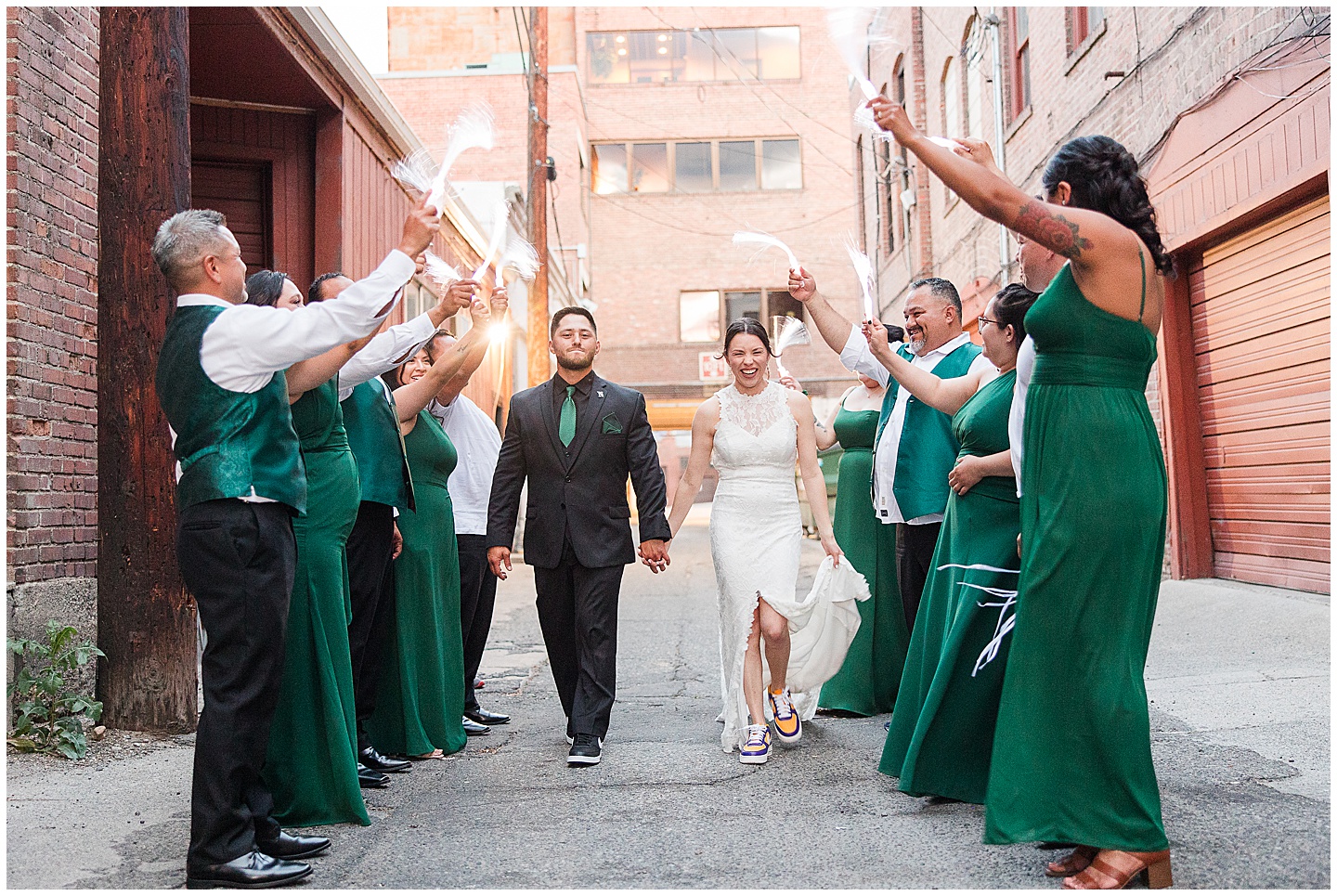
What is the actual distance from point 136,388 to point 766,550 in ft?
10.2

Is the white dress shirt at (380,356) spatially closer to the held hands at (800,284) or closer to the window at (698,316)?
→ the held hands at (800,284)

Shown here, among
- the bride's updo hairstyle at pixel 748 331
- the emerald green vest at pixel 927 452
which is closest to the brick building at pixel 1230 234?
the emerald green vest at pixel 927 452

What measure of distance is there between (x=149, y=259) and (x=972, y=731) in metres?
4.23

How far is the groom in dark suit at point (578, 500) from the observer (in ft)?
18.3

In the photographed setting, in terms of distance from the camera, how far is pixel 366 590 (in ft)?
16.6

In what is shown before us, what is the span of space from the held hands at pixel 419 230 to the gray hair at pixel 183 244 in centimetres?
57

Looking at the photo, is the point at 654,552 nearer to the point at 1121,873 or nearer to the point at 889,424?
the point at 889,424

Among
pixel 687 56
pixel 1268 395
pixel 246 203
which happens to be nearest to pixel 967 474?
pixel 1268 395

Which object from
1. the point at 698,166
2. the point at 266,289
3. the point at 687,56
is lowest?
the point at 266,289

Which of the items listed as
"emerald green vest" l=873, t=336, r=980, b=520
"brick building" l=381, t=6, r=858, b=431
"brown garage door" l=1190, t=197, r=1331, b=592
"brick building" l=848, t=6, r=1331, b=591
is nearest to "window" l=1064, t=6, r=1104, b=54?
"brick building" l=848, t=6, r=1331, b=591

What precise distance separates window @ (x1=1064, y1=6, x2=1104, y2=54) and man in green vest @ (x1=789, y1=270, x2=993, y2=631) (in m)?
7.91

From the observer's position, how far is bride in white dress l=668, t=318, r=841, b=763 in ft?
18.1

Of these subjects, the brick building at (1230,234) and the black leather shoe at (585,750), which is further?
the brick building at (1230,234)

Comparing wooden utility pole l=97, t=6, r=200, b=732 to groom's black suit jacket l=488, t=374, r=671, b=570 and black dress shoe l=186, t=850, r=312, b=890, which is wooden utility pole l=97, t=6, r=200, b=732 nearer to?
groom's black suit jacket l=488, t=374, r=671, b=570
